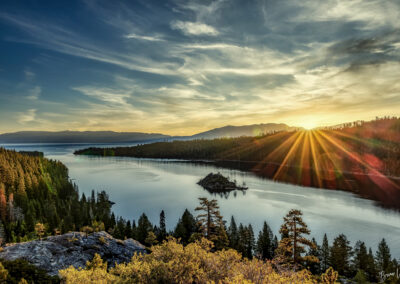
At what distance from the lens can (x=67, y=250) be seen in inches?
1005

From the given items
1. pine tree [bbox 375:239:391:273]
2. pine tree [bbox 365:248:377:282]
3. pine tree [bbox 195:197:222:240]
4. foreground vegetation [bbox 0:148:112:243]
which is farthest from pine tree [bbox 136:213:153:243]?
pine tree [bbox 375:239:391:273]

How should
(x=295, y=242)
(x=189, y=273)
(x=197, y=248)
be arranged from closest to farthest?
1. (x=189, y=273)
2. (x=197, y=248)
3. (x=295, y=242)

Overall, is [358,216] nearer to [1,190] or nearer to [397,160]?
[1,190]

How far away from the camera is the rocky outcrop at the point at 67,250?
2256 centimetres

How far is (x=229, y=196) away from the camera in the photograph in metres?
120

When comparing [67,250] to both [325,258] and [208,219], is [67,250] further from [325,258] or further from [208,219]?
[325,258]

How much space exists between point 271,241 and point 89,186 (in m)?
130

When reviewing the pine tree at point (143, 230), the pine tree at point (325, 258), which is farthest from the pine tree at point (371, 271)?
the pine tree at point (143, 230)

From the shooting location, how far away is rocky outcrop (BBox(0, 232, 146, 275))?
2256 cm

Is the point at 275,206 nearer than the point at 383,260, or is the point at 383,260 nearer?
the point at 383,260

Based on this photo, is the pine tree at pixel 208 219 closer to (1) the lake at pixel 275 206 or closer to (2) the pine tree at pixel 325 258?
(2) the pine tree at pixel 325 258

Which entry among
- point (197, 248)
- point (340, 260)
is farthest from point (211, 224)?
point (340, 260)

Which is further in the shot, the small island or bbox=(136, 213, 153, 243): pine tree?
the small island

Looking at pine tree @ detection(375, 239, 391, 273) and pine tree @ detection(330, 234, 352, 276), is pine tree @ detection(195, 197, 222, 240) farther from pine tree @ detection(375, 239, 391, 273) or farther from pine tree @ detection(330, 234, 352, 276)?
pine tree @ detection(375, 239, 391, 273)
